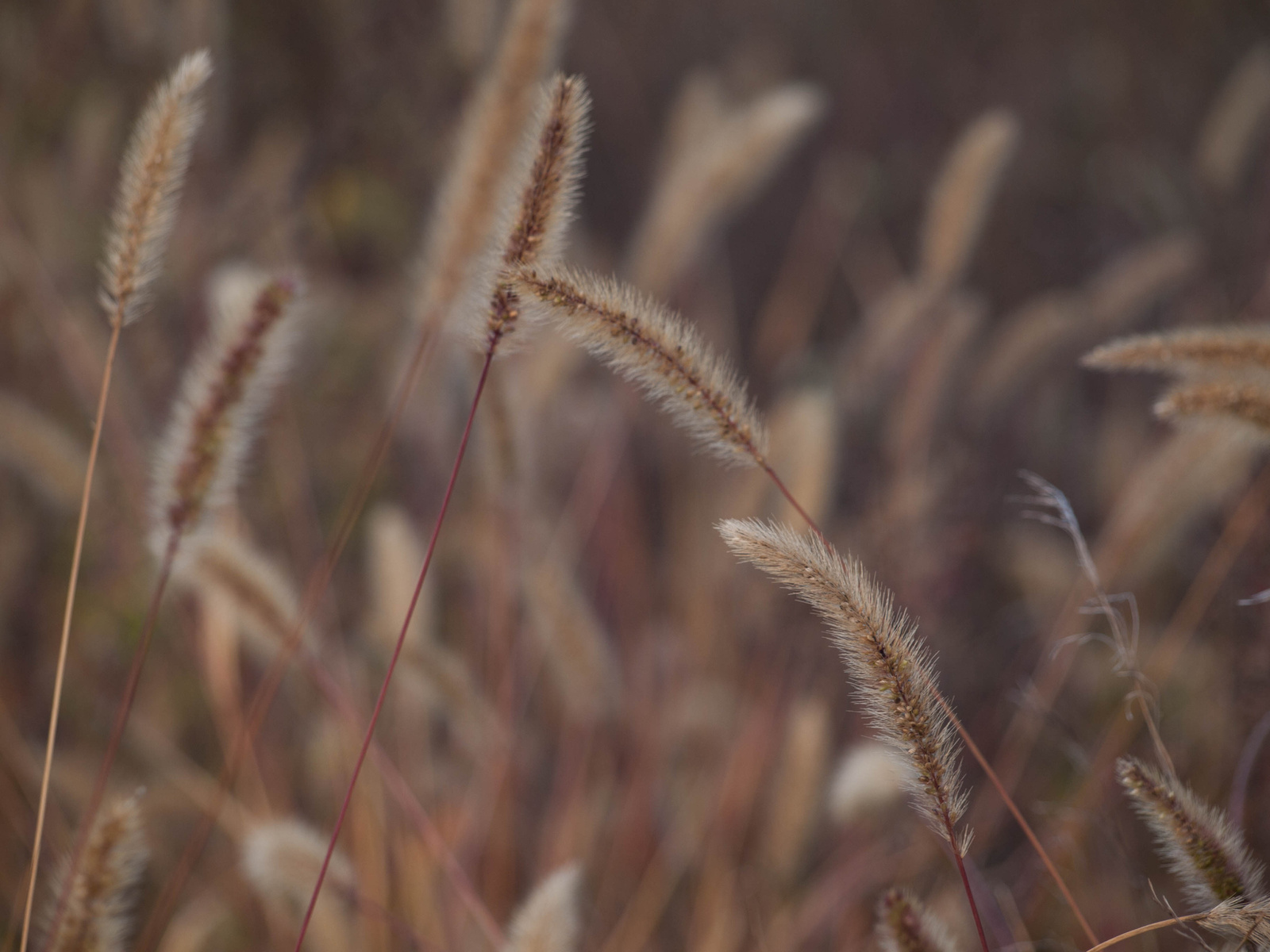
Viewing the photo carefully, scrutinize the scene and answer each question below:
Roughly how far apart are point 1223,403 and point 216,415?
94 centimetres

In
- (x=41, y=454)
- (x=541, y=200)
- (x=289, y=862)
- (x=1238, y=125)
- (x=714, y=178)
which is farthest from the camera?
(x=1238, y=125)

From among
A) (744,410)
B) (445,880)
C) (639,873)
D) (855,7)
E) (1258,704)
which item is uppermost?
(855,7)

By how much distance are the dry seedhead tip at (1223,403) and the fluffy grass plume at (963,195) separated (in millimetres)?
664

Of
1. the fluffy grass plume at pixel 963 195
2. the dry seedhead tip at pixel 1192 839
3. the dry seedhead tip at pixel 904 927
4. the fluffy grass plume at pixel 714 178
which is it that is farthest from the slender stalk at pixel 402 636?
the fluffy grass plume at pixel 963 195

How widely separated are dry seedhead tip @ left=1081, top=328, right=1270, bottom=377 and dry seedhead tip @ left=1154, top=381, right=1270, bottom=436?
0.04 meters

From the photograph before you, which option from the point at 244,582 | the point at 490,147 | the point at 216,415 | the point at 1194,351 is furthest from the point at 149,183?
the point at 1194,351

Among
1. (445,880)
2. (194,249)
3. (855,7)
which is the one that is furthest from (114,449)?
(855,7)

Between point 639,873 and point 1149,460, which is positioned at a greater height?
point 1149,460

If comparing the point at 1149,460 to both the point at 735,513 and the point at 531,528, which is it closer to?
the point at 735,513

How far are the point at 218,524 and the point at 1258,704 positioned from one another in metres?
1.51

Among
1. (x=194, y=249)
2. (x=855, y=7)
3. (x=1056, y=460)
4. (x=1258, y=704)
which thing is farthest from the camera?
(x=855, y=7)

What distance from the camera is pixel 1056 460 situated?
2.00 metres

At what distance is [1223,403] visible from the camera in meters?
0.76

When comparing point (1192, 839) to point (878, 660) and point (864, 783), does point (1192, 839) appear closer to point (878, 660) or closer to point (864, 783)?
point (878, 660)
